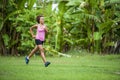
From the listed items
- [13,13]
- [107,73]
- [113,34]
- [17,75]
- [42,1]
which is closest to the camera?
[17,75]

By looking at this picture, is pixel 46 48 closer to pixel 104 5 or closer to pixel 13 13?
pixel 13 13

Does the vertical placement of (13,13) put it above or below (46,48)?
above

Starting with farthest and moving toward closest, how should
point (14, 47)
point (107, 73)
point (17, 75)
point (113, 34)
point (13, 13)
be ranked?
point (113, 34) → point (14, 47) → point (13, 13) → point (107, 73) → point (17, 75)

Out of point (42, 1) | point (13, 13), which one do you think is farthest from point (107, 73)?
point (42, 1)

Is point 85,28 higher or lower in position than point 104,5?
lower

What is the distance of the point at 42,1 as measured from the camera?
1598 centimetres

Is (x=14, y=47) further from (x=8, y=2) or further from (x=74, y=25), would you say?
(x=74, y=25)

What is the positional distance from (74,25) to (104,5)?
190 centimetres

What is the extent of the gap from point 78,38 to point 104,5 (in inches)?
83.1

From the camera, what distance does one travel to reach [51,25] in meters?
14.4

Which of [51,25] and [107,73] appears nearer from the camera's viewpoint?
[107,73]

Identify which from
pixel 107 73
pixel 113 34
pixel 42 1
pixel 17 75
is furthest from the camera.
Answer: pixel 42 1

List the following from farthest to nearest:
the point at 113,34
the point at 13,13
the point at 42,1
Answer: the point at 42,1
the point at 113,34
the point at 13,13

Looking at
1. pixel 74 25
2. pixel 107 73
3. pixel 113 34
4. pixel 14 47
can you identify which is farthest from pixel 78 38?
pixel 107 73
